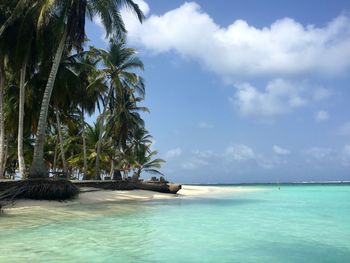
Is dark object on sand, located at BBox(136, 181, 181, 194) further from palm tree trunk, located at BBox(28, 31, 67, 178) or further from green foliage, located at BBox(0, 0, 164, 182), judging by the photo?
palm tree trunk, located at BBox(28, 31, 67, 178)

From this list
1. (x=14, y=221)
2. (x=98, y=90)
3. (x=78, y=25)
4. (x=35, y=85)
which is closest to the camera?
(x=14, y=221)

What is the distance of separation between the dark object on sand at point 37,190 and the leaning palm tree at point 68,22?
1229 millimetres

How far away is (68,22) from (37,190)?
8333 mm

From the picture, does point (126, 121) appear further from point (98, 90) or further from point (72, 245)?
point (72, 245)

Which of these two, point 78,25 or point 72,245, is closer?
point 72,245

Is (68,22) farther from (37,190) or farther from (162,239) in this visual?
(162,239)

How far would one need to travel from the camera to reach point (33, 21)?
2081 centimetres

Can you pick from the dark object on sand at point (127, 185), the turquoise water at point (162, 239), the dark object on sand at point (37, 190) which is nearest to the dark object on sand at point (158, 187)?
the dark object on sand at point (127, 185)

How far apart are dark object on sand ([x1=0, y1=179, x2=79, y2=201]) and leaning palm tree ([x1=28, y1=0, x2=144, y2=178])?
1229 mm

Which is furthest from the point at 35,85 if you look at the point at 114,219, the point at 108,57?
the point at 114,219

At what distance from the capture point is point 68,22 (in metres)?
20.2

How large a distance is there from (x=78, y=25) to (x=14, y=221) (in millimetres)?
11183

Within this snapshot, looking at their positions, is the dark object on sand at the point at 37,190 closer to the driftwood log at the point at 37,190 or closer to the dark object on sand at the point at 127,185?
the driftwood log at the point at 37,190

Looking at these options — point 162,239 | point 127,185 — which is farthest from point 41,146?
point 162,239
